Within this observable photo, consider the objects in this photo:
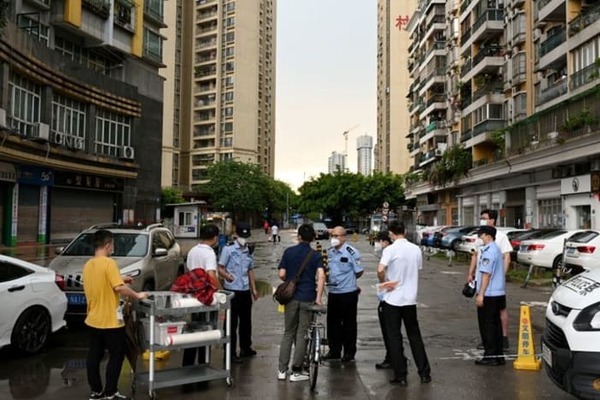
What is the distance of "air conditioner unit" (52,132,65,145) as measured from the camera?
32.5 metres

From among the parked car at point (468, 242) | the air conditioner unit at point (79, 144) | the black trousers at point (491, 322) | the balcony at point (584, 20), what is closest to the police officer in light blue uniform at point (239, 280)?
the black trousers at point (491, 322)

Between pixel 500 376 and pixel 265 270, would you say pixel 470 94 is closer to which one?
pixel 265 270

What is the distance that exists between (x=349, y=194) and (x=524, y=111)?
1525 inches

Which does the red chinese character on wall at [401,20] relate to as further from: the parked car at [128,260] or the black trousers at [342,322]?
the black trousers at [342,322]

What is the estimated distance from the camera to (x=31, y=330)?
26.2 ft

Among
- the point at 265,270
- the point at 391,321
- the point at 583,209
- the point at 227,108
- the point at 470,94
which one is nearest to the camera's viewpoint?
the point at 391,321

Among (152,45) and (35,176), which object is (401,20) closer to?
(152,45)

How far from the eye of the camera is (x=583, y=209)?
3025cm

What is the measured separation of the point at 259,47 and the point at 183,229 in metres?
80.4

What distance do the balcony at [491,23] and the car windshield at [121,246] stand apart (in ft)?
129

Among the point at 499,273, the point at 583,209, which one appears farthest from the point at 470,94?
the point at 499,273

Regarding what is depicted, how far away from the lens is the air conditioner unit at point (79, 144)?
34750mm

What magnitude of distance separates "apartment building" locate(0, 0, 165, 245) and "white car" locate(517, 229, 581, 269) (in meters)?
20.3

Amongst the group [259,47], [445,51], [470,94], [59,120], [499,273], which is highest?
[259,47]
